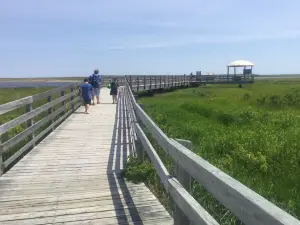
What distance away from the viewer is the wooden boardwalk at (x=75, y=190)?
4.05 meters

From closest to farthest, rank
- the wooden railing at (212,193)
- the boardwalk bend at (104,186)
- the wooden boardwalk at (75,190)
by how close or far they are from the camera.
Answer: the wooden railing at (212,193)
the boardwalk bend at (104,186)
the wooden boardwalk at (75,190)

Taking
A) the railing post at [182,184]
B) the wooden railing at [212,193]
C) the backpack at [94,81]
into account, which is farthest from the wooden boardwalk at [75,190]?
the backpack at [94,81]

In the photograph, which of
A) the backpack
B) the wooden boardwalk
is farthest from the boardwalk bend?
the backpack

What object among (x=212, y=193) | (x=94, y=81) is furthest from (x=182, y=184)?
(x=94, y=81)

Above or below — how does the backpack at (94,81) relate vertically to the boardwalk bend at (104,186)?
above

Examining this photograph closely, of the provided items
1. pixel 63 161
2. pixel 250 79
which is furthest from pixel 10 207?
pixel 250 79

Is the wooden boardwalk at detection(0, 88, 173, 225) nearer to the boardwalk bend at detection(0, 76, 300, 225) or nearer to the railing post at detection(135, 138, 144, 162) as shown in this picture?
the boardwalk bend at detection(0, 76, 300, 225)

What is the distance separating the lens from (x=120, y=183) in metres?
5.36

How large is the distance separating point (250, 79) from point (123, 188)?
54752 mm

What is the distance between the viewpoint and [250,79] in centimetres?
5700

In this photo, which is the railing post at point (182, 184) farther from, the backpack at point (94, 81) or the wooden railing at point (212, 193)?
the backpack at point (94, 81)

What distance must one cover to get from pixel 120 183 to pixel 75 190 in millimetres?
683

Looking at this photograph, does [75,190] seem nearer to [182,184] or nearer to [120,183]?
[120,183]

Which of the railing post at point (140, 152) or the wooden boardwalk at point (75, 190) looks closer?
the wooden boardwalk at point (75, 190)
